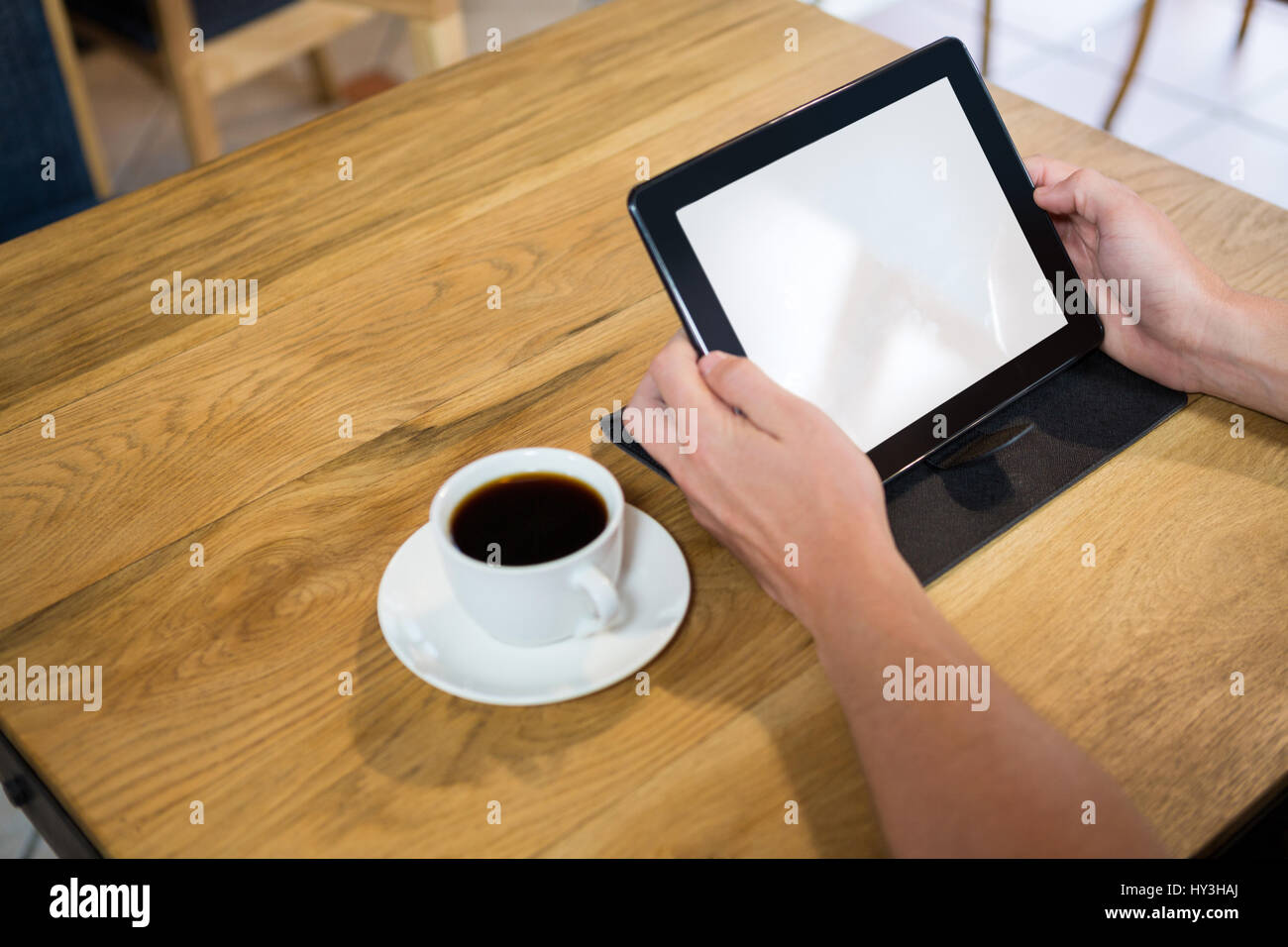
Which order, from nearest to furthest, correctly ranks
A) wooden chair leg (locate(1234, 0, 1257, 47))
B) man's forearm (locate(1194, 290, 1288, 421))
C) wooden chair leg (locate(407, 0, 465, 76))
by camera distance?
man's forearm (locate(1194, 290, 1288, 421)) → wooden chair leg (locate(407, 0, 465, 76)) → wooden chair leg (locate(1234, 0, 1257, 47))

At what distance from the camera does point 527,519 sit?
66cm

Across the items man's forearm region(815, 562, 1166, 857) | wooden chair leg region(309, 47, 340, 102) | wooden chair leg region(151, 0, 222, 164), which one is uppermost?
man's forearm region(815, 562, 1166, 857)

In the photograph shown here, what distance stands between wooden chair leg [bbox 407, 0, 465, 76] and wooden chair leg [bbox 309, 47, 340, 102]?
52.2 inches

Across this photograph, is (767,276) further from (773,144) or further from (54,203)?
(54,203)

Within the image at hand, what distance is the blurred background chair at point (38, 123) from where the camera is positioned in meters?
1.32

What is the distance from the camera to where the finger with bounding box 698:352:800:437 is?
0.66m

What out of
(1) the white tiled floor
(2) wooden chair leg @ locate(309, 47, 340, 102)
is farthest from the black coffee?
(2) wooden chair leg @ locate(309, 47, 340, 102)

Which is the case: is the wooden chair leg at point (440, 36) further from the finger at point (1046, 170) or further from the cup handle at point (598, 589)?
the cup handle at point (598, 589)

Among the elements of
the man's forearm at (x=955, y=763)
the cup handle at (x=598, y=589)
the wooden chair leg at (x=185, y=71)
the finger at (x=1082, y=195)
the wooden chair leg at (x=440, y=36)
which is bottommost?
the wooden chair leg at (x=185, y=71)

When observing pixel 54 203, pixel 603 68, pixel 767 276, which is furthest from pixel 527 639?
pixel 54 203

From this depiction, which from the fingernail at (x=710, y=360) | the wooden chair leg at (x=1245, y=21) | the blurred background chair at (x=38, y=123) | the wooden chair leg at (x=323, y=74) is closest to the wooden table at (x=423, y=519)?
the fingernail at (x=710, y=360)

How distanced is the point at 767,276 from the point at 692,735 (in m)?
0.29

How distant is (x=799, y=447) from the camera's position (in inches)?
25.7

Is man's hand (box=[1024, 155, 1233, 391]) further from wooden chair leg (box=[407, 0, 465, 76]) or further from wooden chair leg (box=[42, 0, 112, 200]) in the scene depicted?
wooden chair leg (box=[42, 0, 112, 200])
